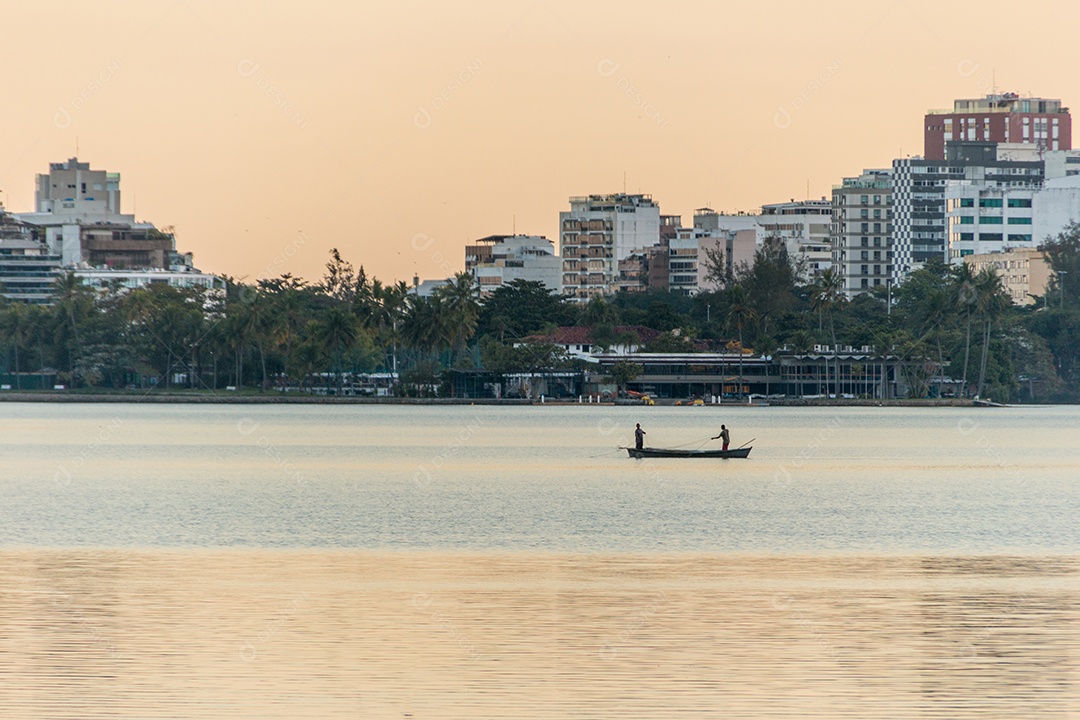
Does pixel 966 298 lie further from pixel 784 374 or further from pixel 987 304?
pixel 784 374

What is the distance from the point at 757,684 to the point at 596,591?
29.2 feet

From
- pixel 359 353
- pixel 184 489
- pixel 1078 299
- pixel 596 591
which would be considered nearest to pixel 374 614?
pixel 596 591

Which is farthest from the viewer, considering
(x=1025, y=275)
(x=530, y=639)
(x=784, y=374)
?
(x=1025, y=275)

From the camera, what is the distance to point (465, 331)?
163 m

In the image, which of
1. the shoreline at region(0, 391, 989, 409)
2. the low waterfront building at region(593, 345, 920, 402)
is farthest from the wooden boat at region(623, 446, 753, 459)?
the shoreline at region(0, 391, 989, 409)

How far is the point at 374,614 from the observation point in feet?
81.6

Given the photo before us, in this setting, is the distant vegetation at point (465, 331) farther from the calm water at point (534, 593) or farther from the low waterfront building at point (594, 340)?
the calm water at point (534, 593)

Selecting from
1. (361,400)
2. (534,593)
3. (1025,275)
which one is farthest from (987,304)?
(534,593)

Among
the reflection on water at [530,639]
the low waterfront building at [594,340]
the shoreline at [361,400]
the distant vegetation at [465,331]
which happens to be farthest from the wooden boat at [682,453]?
the shoreline at [361,400]

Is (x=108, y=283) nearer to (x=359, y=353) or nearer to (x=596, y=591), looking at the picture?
(x=359, y=353)

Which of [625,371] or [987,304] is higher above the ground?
[987,304]

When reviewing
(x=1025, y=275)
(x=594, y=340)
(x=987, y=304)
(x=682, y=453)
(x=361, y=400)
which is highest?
(x=1025, y=275)

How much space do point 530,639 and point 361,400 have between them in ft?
476

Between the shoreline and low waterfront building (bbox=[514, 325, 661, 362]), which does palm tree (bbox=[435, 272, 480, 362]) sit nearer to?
low waterfront building (bbox=[514, 325, 661, 362])
